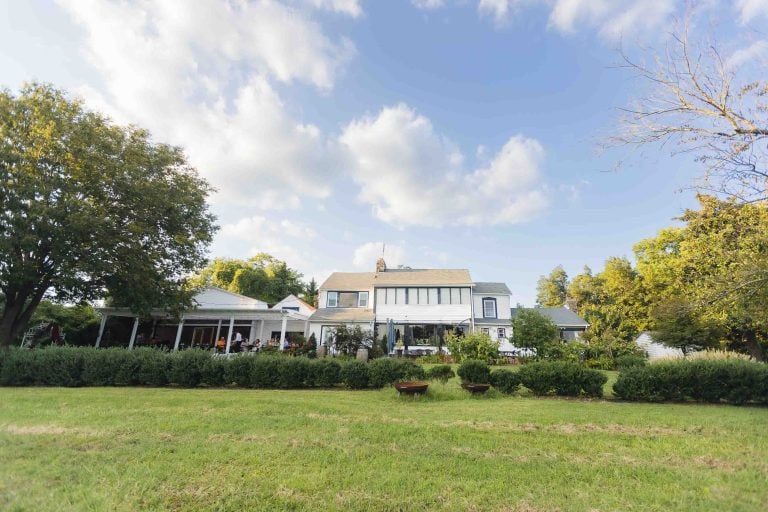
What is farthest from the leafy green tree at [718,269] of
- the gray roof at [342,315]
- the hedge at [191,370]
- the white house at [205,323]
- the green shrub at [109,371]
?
the white house at [205,323]

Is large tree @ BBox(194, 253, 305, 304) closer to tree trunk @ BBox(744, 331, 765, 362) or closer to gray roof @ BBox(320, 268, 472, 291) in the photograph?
gray roof @ BBox(320, 268, 472, 291)

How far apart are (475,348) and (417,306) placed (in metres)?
8.46

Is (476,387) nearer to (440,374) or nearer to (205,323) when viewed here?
(440,374)

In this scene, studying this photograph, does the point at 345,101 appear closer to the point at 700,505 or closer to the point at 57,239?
the point at 57,239

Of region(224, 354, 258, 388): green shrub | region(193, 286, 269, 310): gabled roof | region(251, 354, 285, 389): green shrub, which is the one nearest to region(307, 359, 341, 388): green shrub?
region(251, 354, 285, 389): green shrub

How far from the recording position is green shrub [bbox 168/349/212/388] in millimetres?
11125

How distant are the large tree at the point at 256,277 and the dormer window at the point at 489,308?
75.8 ft

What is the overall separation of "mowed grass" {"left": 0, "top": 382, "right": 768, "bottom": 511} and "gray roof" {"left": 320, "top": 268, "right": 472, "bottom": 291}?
19.5 metres

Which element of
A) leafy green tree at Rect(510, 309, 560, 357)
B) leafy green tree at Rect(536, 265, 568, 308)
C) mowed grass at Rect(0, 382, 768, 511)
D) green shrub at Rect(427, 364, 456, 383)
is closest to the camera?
mowed grass at Rect(0, 382, 768, 511)

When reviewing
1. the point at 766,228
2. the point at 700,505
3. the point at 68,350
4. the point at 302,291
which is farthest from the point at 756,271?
the point at 302,291

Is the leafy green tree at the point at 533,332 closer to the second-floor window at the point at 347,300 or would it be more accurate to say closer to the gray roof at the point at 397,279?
the gray roof at the point at 397,279

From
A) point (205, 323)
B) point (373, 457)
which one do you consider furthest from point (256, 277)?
point (373, 457)

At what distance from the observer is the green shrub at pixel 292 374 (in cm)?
1104

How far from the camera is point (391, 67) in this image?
46.8ft
